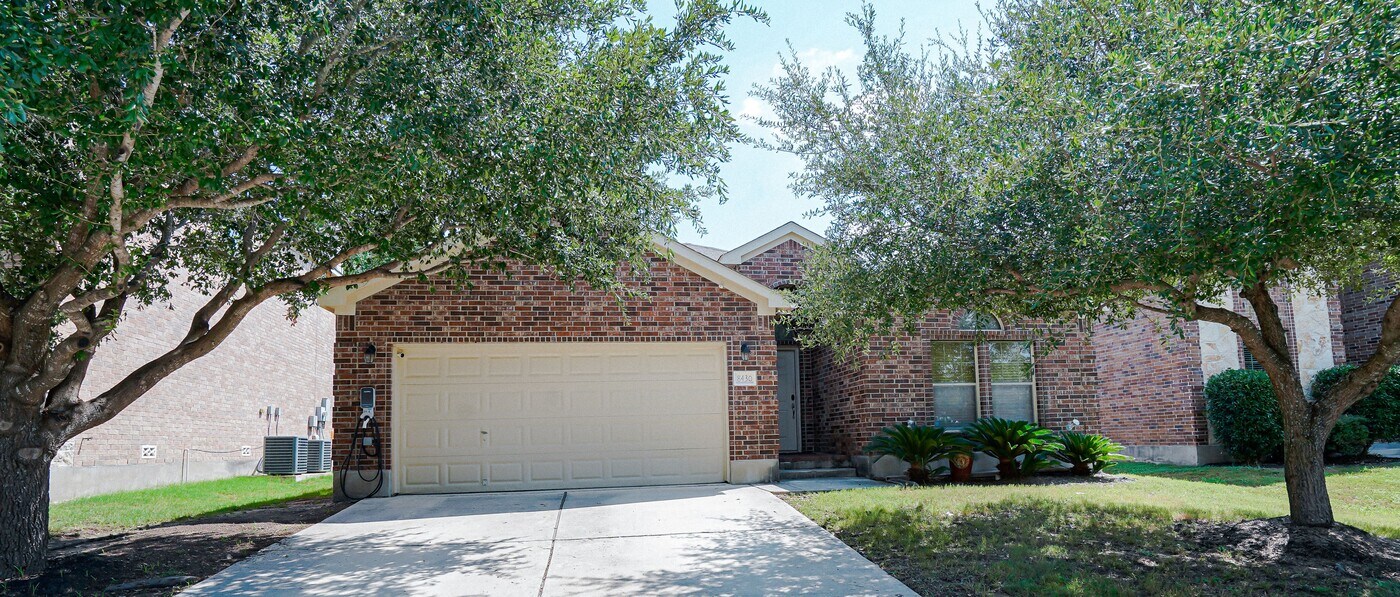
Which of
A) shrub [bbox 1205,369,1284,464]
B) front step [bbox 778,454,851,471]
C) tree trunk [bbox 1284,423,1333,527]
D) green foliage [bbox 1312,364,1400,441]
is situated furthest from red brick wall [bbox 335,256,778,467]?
green foliage [bbox 1312,364,1400,441]

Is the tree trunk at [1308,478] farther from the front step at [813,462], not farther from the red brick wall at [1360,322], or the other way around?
the red brick wall at [1360,322]

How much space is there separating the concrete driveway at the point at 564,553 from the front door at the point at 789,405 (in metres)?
5.18

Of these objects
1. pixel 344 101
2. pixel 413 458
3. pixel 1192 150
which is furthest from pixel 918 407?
pixel 344 101

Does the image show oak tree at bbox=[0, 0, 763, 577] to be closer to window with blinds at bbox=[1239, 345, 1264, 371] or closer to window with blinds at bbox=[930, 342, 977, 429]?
window with blinds at bbox=[930, 342, 977, 429]

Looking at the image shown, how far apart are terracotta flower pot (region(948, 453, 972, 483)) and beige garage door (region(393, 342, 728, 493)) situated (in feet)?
10.7

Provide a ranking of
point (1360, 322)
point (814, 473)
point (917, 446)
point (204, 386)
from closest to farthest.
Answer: point (917, 446) < point (814, 473) < point (204, 386) < point (1360, 322)

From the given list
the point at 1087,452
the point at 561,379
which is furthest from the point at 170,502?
the point at 1087,452

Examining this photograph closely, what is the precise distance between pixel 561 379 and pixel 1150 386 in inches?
444

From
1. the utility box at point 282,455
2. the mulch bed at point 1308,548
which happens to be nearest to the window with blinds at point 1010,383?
the mulch bed at point 1308,548

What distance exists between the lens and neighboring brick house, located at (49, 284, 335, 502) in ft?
38.3

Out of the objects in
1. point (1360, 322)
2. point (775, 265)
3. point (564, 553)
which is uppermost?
point (775, 265)

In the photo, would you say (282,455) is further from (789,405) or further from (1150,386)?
(1150,386)

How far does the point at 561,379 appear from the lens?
1186 centimetres

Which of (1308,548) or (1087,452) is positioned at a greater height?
(1087,452)
